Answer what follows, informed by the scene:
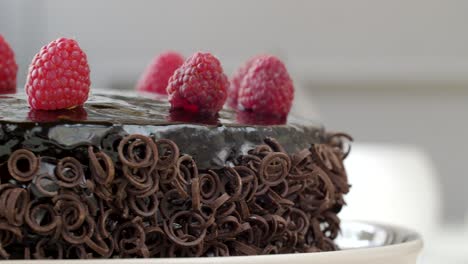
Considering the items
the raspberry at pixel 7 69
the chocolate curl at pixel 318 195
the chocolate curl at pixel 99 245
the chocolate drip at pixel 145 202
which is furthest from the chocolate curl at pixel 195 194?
the raspberry at pixel 7 69

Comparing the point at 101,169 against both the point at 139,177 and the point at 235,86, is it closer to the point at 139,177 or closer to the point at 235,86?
the point at 139,177

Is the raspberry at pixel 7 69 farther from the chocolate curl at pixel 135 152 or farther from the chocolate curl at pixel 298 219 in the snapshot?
the chocolate curl at pixel 298 219

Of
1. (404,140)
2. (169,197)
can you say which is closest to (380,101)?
(404,140)

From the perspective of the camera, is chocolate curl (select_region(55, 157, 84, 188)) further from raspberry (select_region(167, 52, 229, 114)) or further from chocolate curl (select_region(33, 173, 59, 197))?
raspberry (select_region(167, 52, 229, 114))

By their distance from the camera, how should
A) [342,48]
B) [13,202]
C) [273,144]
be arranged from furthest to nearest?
[342,48] < [273,144] < [13,202]

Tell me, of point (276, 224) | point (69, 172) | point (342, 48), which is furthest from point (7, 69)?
point (342, 48)
